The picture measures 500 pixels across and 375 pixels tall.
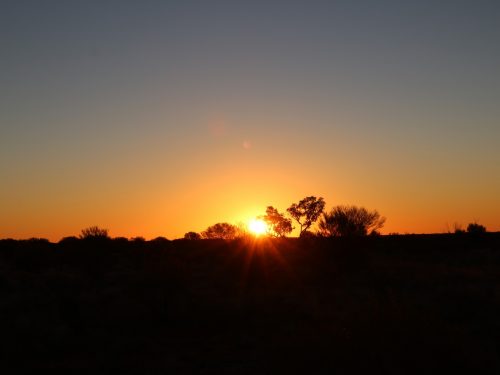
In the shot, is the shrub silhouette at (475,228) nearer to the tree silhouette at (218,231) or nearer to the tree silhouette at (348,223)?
the tree silhouette at (348,223)

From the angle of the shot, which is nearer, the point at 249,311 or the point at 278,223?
the point at 249,311

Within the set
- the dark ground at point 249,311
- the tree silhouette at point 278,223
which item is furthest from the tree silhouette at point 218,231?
the dark ground at point 249,311

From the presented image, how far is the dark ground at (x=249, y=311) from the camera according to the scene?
12.3m

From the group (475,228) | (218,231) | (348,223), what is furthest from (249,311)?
(218,231)

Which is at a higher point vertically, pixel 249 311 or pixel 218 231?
pixel 218 231

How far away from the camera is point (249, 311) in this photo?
2238 centimetres

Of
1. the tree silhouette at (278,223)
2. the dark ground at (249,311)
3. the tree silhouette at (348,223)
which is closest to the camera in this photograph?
the dark ground at (249,311)

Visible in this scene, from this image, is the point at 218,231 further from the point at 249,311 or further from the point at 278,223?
the point at 249,311

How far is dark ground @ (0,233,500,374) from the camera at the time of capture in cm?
1226

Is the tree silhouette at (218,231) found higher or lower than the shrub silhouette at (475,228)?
higher

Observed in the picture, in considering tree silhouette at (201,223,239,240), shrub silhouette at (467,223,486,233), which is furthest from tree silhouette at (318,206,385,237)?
tree silhouette at (201,223,239,240)

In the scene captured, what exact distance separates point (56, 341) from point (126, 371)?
16.4ft

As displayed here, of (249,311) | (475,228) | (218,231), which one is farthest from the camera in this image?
(218,231)

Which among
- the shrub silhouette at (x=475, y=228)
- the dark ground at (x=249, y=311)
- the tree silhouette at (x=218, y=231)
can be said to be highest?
the tree silhouette at (x=218, y=231)
